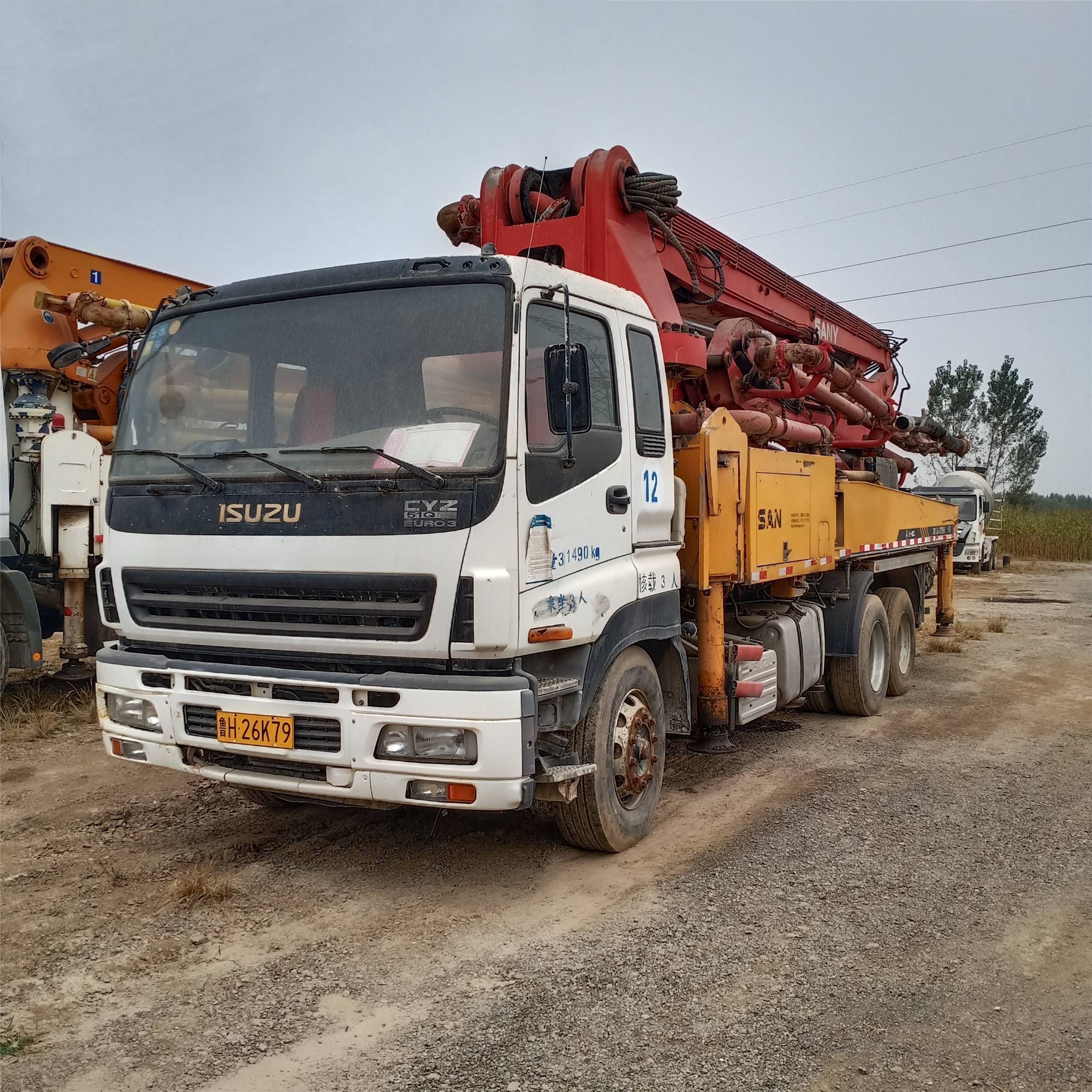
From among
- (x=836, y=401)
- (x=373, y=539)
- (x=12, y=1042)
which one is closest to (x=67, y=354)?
(x=373, y=539)

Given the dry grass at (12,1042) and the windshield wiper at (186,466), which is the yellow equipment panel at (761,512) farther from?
the dry grass at (12,1042)

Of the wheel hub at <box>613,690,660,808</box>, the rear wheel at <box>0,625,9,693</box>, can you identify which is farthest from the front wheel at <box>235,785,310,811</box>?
the rear wheel at <box>0,625,9,693</box>

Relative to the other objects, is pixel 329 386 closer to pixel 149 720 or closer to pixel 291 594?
pixel 291 594

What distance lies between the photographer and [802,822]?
5441 millimetres

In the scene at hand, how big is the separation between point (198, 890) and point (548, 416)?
2.52 meters

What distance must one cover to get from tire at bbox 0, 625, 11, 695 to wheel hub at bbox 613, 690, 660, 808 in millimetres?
5100

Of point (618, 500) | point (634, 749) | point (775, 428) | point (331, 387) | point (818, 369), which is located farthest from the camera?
point (818, 369)

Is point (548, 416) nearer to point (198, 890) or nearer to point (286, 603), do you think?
point (286, 603)

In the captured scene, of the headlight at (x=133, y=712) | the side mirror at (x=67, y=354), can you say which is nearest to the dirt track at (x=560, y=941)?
the headlight at (x=133, y=712)

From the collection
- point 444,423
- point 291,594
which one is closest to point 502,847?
point 291,594

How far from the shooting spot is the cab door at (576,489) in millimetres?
4055

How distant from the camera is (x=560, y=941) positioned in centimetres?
396

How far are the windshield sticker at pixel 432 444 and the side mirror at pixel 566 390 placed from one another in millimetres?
363

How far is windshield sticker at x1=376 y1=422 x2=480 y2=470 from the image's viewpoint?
3982mm
